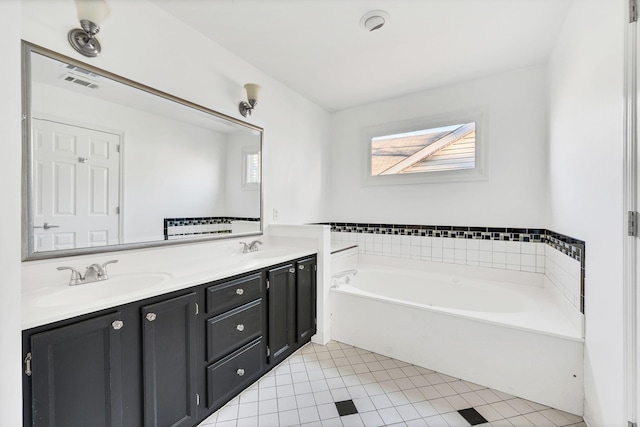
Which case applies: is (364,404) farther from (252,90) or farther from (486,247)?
(252,90)

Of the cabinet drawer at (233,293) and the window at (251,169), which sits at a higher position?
the window at (251,169)

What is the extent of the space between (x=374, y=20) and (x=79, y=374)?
240cm

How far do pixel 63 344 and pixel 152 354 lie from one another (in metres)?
0.35

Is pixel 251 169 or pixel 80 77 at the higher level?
pixel 80 77

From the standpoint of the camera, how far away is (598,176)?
136cm

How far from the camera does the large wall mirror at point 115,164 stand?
1253mm

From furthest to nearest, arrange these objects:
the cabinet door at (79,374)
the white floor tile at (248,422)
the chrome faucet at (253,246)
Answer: the chrome faucet at (253,246), the white floor tile at (248,422), the cabinet door at (79,374)

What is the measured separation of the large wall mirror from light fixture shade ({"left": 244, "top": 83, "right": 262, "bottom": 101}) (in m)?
0.24

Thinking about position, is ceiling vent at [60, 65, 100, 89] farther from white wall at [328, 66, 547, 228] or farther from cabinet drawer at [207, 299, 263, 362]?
white wall at [328, 66, 547, 228]

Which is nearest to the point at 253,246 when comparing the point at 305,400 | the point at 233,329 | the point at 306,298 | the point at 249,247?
the point at 249,247

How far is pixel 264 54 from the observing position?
86.8 inches

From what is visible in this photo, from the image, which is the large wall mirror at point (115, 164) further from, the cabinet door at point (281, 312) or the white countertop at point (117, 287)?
the cabinet door at point (281, 312)

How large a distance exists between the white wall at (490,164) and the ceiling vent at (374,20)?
128 centimetres

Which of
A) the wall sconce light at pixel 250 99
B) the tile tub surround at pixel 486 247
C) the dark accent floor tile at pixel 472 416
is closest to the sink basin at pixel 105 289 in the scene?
the wall sconce light at pixel 250 99
